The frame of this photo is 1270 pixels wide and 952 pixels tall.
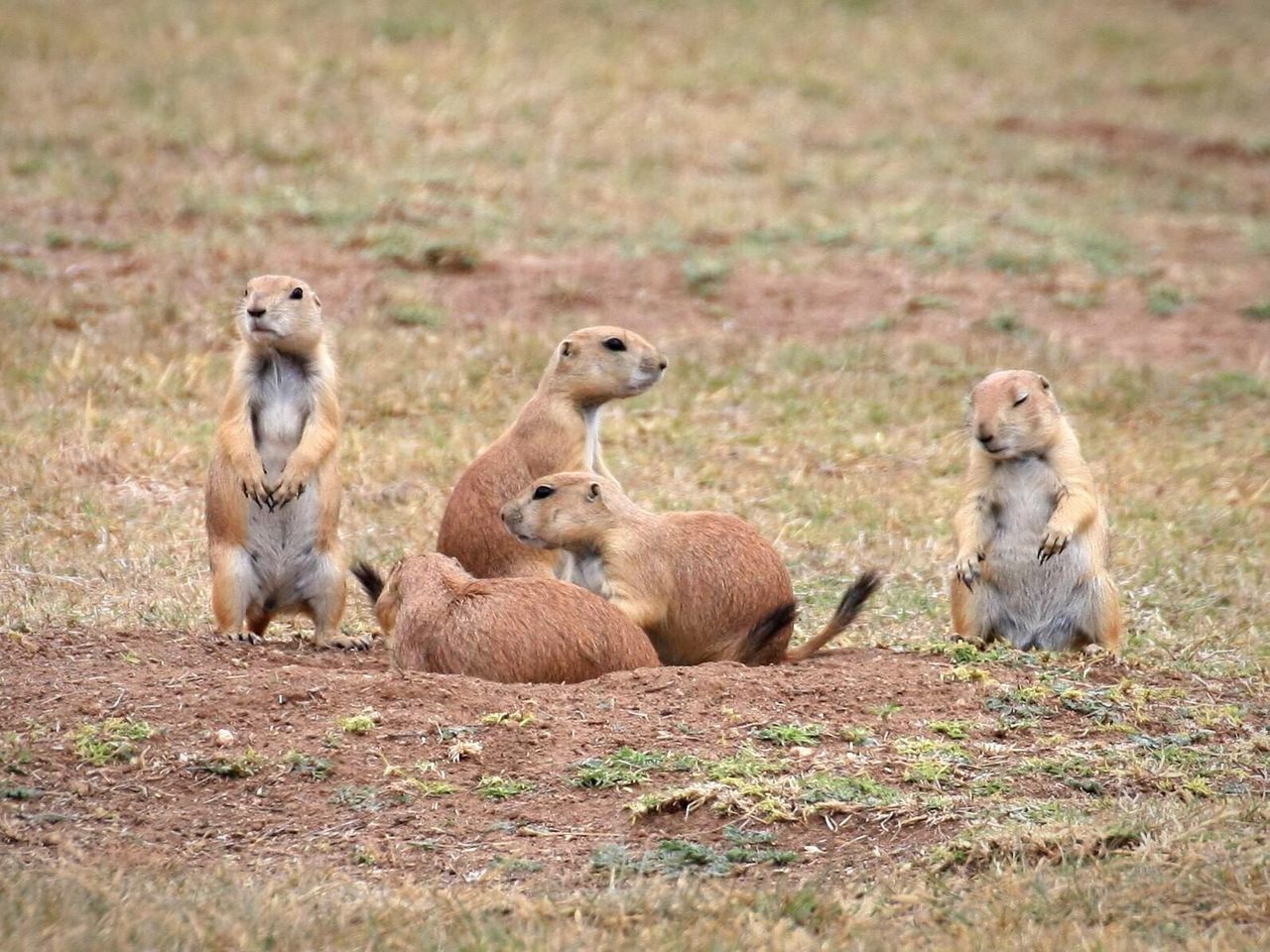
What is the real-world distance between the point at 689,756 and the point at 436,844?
855 mm

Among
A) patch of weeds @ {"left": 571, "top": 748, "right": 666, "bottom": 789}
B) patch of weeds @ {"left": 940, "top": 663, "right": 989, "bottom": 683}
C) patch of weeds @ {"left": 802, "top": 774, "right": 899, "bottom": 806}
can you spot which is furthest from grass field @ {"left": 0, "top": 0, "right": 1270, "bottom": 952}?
patch of weeds @ {"left": 571, "top": 748, "right": 666, "bottom": 789}

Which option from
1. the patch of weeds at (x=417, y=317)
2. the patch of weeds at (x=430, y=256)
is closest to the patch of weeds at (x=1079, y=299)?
the patch of weeds at (x=430, y=256)

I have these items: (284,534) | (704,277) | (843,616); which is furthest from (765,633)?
(704,277)

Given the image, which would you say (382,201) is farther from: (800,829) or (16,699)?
(800,829)

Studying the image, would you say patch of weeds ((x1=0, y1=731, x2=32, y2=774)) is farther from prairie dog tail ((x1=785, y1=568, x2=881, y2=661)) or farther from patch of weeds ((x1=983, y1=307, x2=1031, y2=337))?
patch of weeds ((x1=983, y1=307, x2=1031, y2=337))

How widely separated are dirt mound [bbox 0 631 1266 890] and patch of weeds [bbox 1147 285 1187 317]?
23.9 ft

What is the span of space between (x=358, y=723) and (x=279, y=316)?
7.05ft

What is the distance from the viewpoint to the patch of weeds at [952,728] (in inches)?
223

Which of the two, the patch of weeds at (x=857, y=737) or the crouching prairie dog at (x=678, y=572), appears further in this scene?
the crouching prairie dog at (x=678, y=572)

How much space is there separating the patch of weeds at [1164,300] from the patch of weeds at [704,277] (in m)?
2.99

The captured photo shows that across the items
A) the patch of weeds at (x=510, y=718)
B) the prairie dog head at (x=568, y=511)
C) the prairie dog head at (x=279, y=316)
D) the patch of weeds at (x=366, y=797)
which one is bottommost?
the patch of weeds at (x=366, y=797)

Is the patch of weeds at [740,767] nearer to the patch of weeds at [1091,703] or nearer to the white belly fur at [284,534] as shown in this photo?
the patch of weeds at [1091,703]

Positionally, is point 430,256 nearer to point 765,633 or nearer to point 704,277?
point 704,277

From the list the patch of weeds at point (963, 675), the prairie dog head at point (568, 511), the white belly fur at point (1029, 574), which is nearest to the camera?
the patch of weeds at point (963, 675)
